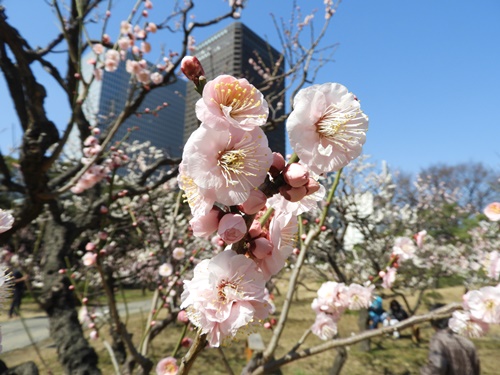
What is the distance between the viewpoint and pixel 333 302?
6.98ft

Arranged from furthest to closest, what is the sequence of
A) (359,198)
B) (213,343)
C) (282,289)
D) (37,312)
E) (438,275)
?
(282,289)
(37,312)
(359,198)
(438,275)
(213,343)

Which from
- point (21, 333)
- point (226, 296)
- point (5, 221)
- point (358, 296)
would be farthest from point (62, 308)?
point (21, 333)

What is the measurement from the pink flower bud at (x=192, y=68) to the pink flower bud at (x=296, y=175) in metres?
0.27

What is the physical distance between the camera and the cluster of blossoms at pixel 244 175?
585 mm

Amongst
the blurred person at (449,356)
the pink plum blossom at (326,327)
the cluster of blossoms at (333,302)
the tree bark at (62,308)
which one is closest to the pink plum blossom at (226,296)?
the cluster of blossoms at (333,302)

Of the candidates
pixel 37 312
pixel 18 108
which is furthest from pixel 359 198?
pixel 37 312

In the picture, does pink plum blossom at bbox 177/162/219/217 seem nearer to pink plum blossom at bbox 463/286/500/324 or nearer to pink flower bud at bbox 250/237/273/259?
pink flower bud at bbox 250/237/273/259

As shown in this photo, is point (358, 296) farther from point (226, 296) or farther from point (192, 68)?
point (192, 68)

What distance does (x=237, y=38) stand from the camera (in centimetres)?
673

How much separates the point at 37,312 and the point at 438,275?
12.5 m

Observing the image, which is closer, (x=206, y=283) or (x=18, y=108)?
(x=206, y=283)

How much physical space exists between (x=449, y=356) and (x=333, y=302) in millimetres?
1273

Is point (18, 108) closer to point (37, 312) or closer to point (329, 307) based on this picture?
point (329, 307)

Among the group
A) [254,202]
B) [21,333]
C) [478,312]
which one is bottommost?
[21,333]
